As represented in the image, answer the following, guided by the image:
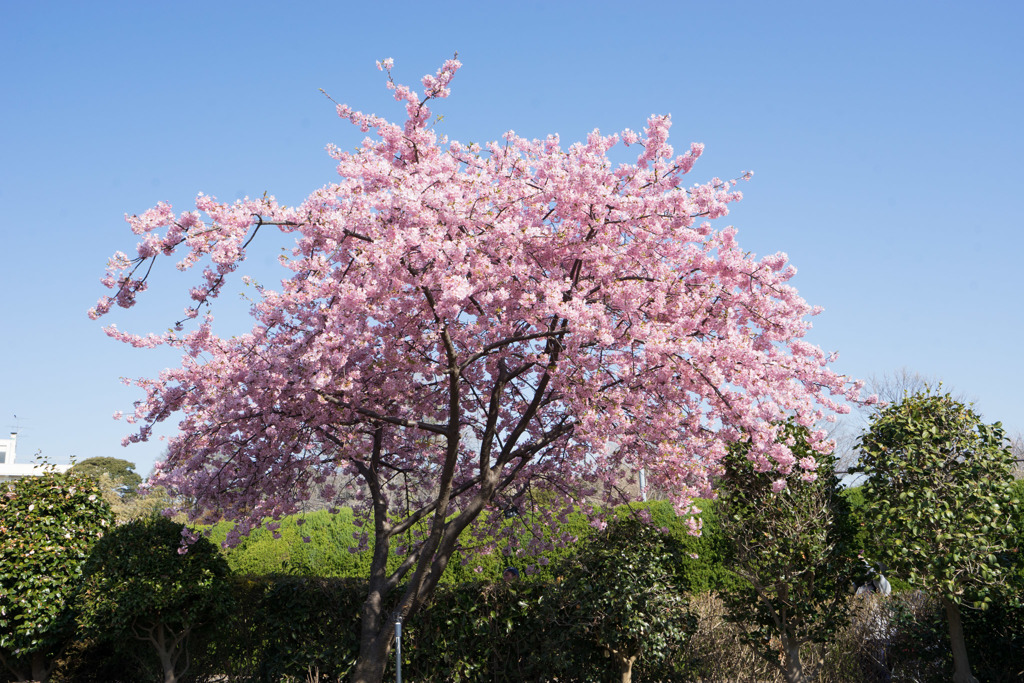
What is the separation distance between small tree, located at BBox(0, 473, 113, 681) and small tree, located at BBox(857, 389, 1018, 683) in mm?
10089

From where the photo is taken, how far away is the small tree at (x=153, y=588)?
29.5 ft

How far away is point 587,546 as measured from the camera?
29.5ft

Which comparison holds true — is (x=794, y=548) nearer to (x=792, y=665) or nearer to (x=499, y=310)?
(x=792, y=665)

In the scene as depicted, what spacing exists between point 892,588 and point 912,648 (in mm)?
4079

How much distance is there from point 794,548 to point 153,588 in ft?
24.4

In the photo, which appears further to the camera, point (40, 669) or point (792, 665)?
point (40, 669)

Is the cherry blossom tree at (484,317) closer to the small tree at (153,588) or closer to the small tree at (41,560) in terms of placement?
the small tree at (153,588)

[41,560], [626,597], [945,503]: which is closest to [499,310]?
[626,597]

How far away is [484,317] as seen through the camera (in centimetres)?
765

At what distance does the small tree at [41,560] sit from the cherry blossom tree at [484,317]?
287 centimetres

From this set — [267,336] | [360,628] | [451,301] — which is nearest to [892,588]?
[360,628]

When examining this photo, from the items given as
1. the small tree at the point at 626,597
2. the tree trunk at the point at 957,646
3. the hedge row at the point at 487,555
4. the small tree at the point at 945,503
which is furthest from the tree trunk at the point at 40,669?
the tree trunk at the point at 957,646

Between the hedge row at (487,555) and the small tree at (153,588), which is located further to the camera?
the hedge row at (487,555)

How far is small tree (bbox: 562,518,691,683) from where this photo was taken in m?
8.48
